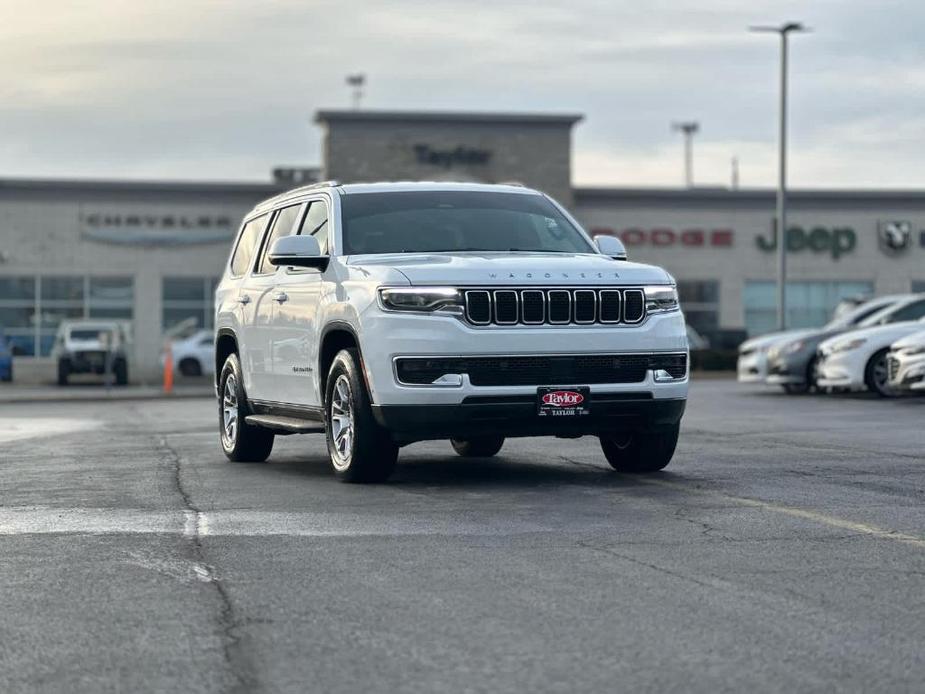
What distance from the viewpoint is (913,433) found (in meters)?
14.9

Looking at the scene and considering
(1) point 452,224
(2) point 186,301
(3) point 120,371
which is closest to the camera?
(1) point 452,224

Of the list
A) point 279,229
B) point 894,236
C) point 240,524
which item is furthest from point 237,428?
point 894,236

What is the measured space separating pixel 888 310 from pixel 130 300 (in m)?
34.8

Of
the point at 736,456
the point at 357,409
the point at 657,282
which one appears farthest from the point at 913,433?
the point at 357,409

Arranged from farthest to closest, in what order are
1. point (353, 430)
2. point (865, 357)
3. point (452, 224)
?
point (865, 357) < point (452, 224) < point (353, 430)

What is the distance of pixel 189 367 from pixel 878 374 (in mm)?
28393

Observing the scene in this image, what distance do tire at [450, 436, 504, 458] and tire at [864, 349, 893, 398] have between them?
10.5 meters

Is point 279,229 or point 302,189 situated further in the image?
point 279,229

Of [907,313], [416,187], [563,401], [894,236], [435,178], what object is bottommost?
[563,401]

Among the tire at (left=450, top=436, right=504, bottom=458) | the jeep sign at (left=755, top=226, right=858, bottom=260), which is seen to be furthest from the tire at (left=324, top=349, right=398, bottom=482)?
the jeep sign at (left=755, top=226, right=858, bottom=260)

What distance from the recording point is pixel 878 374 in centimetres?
2244

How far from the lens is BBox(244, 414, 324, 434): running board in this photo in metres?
11.6

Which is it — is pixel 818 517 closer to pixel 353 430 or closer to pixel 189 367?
pixel 353 430

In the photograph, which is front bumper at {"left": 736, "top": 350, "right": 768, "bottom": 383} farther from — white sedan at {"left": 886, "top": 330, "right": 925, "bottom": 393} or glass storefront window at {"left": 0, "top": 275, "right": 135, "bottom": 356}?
glass storefront window at {"left": 0, "top": 275, "right": 135, "bottom": 356}
